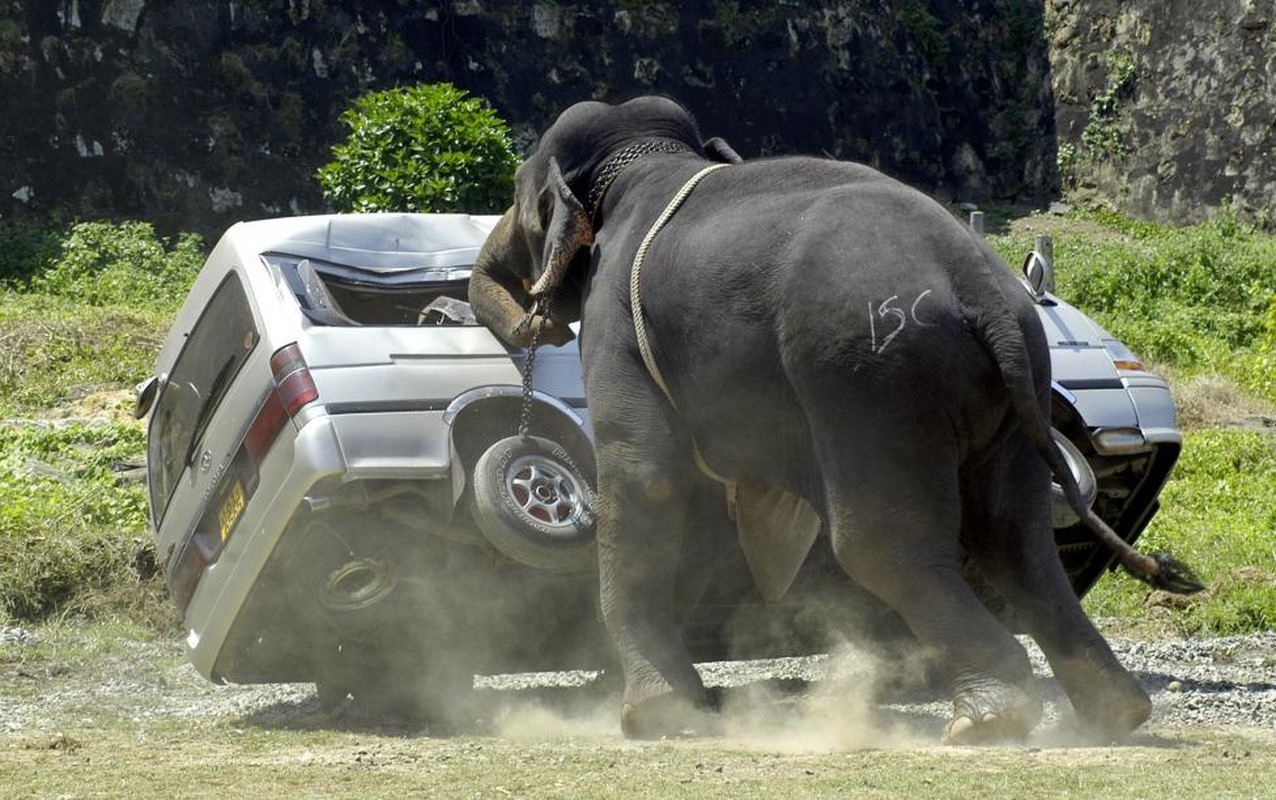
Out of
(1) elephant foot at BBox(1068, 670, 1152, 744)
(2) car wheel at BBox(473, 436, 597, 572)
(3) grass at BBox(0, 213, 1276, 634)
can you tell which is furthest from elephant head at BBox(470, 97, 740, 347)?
(3) grass at BBox(0, 213, 1276, 634)

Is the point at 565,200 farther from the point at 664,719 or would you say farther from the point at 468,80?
the point at 468,80

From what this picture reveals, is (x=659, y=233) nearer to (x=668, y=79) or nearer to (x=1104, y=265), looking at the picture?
(x=1104, y=265)

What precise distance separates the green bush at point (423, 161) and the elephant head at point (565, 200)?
25.5 feet

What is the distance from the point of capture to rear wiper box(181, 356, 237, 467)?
26.1 ft

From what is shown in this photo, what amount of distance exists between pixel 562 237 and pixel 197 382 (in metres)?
1.76

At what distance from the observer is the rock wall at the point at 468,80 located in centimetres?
1930

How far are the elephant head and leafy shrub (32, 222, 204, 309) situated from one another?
905 cm

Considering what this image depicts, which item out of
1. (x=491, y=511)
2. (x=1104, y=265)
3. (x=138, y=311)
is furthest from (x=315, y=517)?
(x=1104, y=265)

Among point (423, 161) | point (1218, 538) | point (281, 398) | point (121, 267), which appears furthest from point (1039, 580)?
point (121, 267)

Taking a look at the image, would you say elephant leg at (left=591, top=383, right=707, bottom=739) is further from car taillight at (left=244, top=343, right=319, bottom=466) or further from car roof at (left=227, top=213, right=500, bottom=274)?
car roof at (left=227, top=213, right=500, bottom=274)

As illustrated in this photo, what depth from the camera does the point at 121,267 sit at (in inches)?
683

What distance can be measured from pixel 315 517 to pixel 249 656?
2.87 feet

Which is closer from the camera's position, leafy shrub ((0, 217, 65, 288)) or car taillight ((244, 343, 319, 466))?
car taillight ((244, 343, 319, 466))

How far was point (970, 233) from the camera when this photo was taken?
6.48 m
